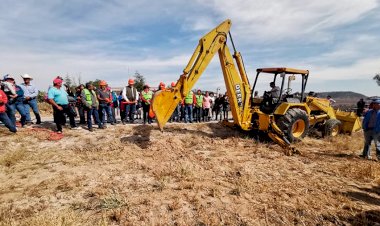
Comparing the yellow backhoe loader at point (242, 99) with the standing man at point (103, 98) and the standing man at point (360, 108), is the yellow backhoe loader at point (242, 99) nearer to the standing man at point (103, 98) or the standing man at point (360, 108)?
the standing man at point (103, 98)

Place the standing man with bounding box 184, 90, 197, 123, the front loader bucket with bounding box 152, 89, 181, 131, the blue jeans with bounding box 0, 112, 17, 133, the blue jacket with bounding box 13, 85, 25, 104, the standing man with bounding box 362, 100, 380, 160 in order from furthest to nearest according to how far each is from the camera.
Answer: the standing man with bounding box 184, 90, 197, 123 → the blue jacket with bounding box 13, 85, 25, 104 → the blue jeans with bounding box 0, 112, 17, 133 → the standing man with bounding box 362, 100, 380, 160 → the front loader bucket with bounding box 152, 89, 181, 131

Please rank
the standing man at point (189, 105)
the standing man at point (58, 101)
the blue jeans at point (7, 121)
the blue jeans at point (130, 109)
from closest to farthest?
1. the blue jeans at point (7, 121)
2. the standing man at point (58, 101)
3. the blue jeans at point (130, 109)
4. the standing man at point (189, 105)

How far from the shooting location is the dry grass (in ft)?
13.0

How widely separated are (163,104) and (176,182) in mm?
2488

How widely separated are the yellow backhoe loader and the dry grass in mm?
646

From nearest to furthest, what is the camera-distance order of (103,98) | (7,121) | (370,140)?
(370,140), (7,121), (103,98)

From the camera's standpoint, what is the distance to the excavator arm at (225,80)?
7.14m

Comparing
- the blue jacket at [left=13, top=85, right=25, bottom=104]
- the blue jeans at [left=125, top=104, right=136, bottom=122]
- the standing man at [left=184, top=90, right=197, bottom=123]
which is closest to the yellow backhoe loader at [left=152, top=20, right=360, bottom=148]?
the standing man at [left=184, top=90, right=197, bottom=123]

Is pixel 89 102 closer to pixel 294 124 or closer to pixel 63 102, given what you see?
pixel 63 102

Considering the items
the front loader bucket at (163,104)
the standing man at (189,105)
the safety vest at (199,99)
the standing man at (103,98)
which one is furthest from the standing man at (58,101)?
the safety vest at (199,99)

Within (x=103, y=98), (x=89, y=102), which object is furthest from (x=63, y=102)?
(x=103, y=98)

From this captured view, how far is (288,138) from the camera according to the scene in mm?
8539

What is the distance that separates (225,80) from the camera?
859 cm

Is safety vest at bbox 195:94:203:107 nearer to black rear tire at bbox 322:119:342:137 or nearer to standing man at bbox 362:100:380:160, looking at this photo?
black rear tire at bbox 322:119:342:137
